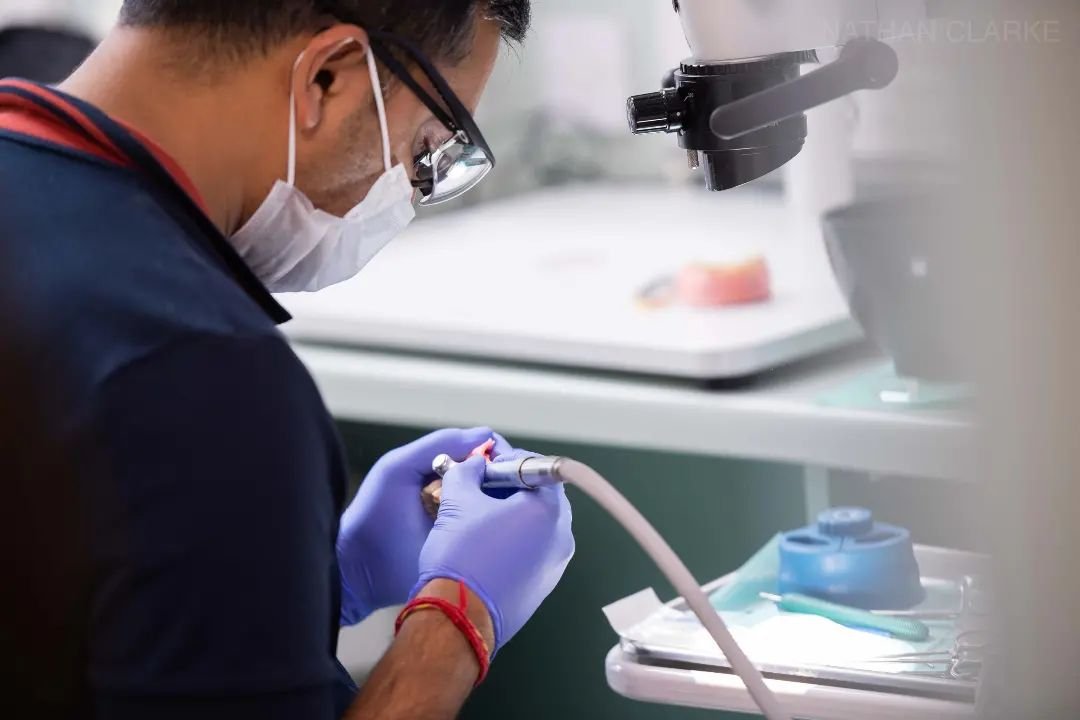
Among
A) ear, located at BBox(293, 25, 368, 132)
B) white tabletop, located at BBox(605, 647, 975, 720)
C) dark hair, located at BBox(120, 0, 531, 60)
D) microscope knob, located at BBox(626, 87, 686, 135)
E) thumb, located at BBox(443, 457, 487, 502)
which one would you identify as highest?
dark hair, located at BBox(120, 0, 531, 60)

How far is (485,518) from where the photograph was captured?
3.35 feet

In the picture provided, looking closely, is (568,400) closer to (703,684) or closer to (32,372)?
(703,684)

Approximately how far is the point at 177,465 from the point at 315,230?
1.02ft

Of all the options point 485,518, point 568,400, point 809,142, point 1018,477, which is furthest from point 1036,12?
point 568,400

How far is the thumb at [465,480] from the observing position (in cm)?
105

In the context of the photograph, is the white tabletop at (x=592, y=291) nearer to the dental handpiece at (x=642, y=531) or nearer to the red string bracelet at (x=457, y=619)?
the dental handpiece at (x=642, y=531)

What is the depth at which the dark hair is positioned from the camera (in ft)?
2.99

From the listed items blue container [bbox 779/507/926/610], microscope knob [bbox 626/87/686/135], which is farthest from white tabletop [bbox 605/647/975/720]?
microscope knob [bbox 626/87/686/135]

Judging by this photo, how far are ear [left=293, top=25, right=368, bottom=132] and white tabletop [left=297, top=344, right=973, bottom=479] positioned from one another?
1.87ft

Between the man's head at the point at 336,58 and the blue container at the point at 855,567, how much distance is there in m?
0.43

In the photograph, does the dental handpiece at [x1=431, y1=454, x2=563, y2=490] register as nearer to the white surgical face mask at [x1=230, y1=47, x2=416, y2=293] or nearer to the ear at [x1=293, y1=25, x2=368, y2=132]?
the white surgical face mask at [x1=230, y1=47, x2=416, y2=293]

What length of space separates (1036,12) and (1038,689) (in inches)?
14.7

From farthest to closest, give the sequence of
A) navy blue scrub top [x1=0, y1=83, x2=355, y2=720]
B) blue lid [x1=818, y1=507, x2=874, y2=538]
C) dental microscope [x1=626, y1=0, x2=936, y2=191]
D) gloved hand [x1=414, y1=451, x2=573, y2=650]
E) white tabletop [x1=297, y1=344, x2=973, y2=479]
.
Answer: white tabletop [x1=297, y1=344, x2=973, y2=479] < blue lid [x1=818, y1=507, x2=874, y2=538] < gloved hand [x1=414, y1=451, x2=573, y2=650] < dental microscope [x1=626, y1=0, x2=936, y2=191] < navy blue scrub top [x1=0, y1=83, x2=355, y2=720]

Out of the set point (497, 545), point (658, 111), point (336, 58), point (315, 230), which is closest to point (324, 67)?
point (336, 58)
